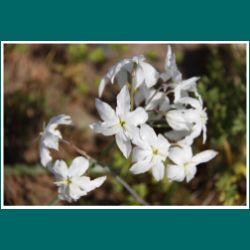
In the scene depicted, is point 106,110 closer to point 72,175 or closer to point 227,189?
point 72,175

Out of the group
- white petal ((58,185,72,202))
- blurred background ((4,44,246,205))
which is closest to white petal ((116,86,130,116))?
white petal ((58,185,72,202))

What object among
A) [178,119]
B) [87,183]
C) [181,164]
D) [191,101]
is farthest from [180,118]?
[87,183]

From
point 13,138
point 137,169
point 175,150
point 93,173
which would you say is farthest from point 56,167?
point 13,138

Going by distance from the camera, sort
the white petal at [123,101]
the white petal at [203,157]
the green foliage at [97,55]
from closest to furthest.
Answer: the white petal at [123,101] < the white petal at [203,157] < the green foliage at [97,55]

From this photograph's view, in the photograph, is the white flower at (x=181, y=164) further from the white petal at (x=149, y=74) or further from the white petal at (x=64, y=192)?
the white petal at (x=64, y=192)

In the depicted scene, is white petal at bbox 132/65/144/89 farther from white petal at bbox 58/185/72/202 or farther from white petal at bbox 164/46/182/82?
white petal at bbox 58/185/72/202

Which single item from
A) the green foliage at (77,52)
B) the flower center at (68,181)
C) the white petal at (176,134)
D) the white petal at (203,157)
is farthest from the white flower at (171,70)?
the green foliage at (77,52)
